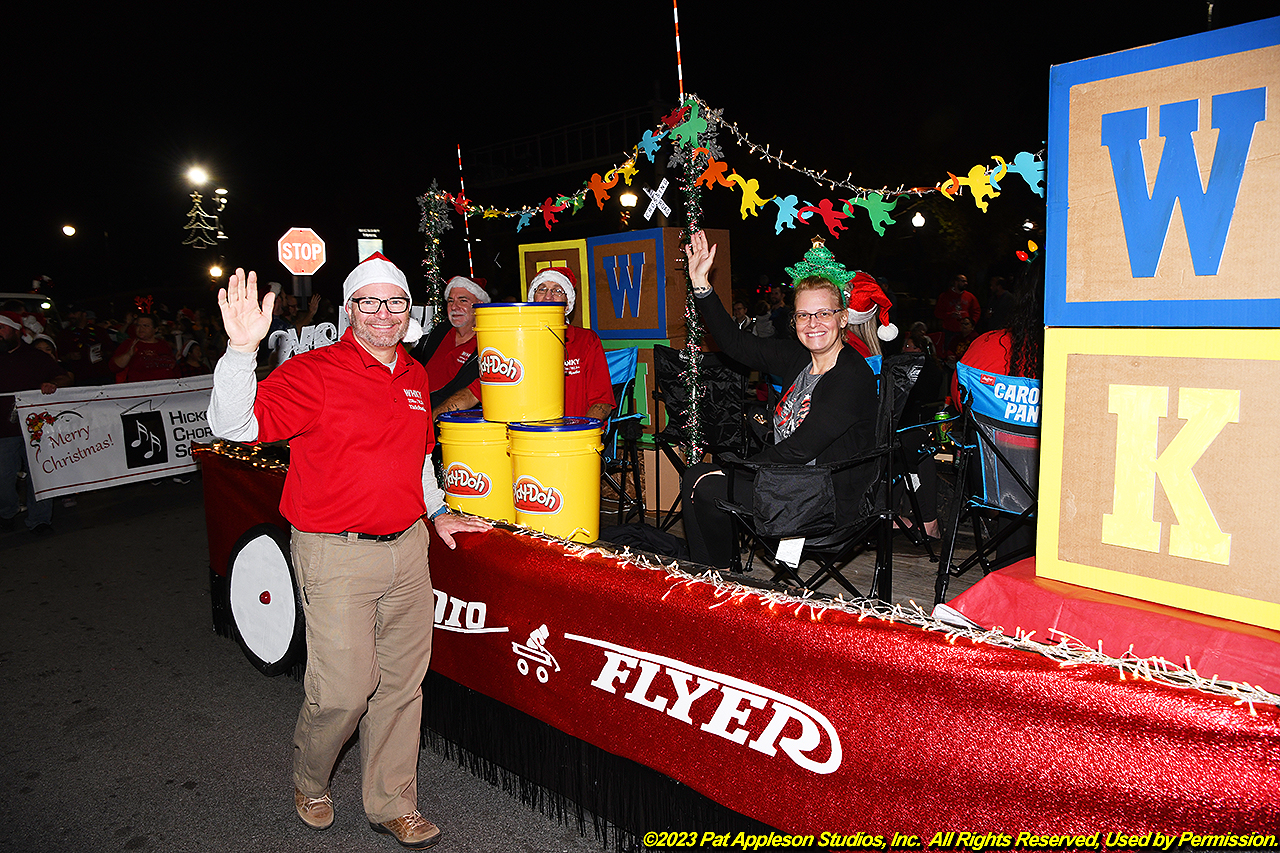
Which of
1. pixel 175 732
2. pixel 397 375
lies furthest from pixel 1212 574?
pixel 175 732

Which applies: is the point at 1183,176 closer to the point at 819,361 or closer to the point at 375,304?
the point at 819,361

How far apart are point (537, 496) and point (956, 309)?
10227mm

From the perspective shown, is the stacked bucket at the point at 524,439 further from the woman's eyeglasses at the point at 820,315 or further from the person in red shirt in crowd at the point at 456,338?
the person in red shirt in crowd at the point at 456,338

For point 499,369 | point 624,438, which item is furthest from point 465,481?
point 624,438

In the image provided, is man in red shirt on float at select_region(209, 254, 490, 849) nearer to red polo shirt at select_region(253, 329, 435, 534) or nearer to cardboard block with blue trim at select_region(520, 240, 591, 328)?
red polo shirt at select_region(253, 329, 435, 534)

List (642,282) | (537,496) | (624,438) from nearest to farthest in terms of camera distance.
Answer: (537,496), (624,438), (642,282)

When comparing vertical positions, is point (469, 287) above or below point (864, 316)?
above

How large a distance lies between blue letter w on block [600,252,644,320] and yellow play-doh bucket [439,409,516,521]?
124 inches

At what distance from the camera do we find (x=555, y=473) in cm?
318

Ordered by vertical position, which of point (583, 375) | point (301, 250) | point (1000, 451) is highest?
point (301, 250)

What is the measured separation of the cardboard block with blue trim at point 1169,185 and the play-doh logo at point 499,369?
82.9 inches

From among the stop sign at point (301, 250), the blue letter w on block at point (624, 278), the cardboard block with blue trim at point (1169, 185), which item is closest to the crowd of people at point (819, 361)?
the cardboard block with blue trim at point (1169, 185)

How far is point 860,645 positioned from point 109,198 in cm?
2942

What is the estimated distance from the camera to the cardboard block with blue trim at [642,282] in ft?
20.2
